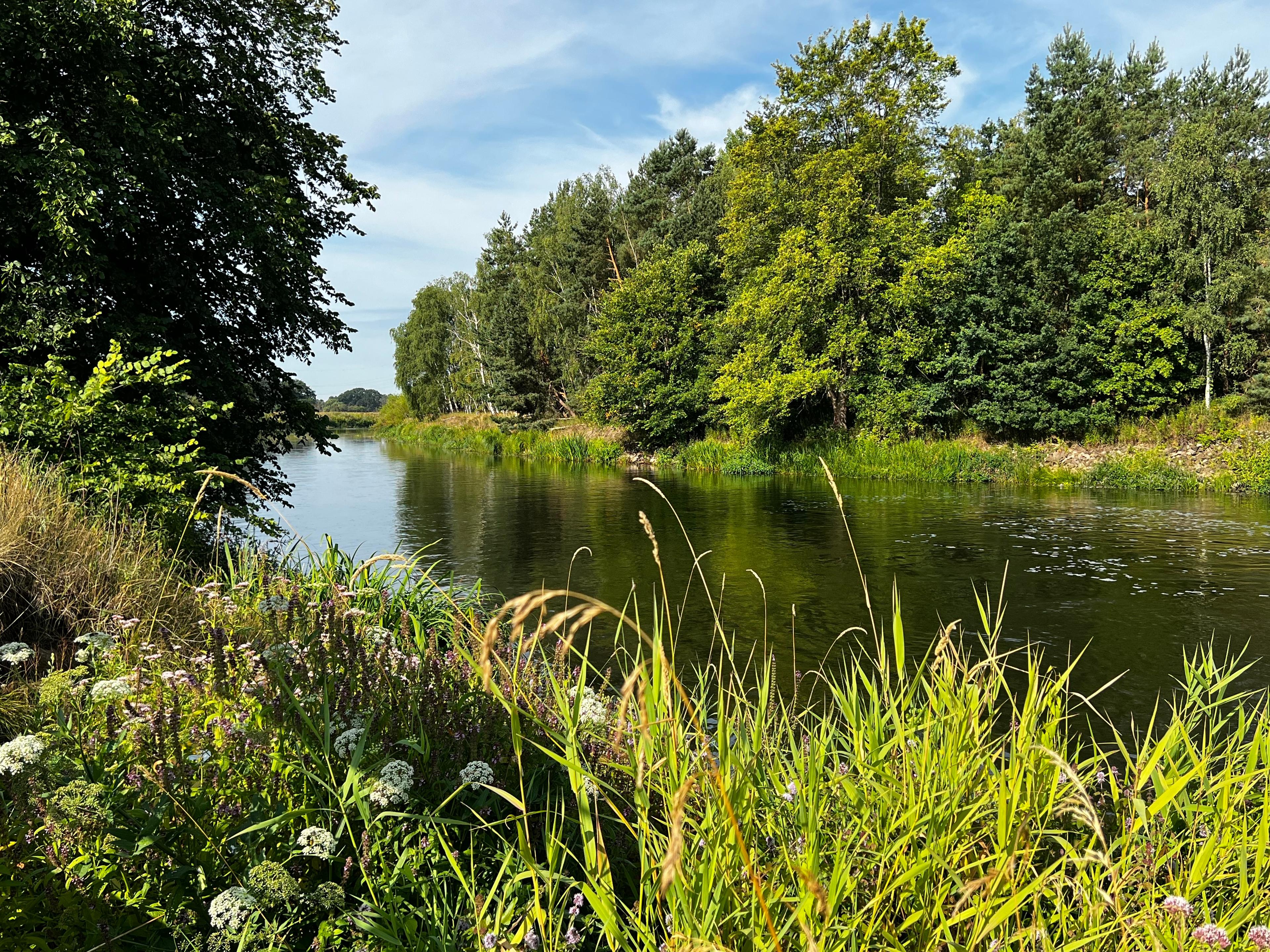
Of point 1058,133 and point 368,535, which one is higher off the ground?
point 1058,133

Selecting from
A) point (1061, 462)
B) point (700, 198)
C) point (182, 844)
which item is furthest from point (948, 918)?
point (700, 198)

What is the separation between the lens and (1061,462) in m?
22.7

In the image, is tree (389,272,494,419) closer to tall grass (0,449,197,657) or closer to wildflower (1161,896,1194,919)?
tall grass (0,449,197,657)

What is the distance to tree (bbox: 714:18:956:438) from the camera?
2552 centimetres

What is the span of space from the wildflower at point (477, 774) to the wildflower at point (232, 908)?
0.66 meters

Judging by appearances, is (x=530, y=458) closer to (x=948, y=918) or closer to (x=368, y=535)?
(x=368, y=535)

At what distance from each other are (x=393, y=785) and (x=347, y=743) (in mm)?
365

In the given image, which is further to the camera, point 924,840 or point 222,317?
point 222,317

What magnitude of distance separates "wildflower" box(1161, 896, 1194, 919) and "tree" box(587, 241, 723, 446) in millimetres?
31644

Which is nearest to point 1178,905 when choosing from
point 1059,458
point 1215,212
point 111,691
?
point 111,691

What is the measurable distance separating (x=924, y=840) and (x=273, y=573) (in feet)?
17.4

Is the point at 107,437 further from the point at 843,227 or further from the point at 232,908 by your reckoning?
the point at 843,227

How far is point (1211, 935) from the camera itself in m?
1.63

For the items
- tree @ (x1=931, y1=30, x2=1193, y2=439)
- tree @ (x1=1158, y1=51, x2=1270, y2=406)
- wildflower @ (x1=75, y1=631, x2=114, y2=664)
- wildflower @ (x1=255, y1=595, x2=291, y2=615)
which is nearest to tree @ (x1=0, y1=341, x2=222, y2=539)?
wildflower @ (x1=75, y1=631, x2=114, y2=664)
